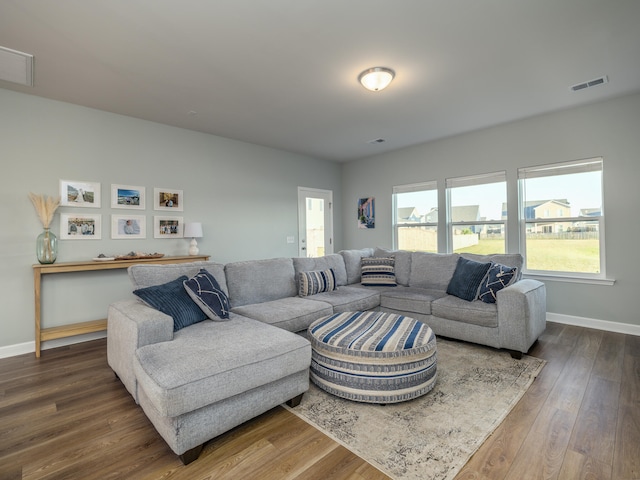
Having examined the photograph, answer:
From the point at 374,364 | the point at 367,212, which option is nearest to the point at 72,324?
the point at 374,364

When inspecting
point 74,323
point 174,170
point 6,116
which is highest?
point 6,116

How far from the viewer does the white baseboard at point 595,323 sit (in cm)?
350

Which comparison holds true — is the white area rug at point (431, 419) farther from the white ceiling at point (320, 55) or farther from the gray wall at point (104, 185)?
the gray wall at point (104, 185)

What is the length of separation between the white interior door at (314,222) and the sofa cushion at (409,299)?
2.38 metres

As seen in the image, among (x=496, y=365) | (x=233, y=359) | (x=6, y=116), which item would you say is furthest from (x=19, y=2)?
(x=496, y=365)

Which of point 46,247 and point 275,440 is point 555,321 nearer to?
point 275,440

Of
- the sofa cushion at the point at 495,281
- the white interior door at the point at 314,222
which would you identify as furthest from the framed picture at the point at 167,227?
the sofa cushion at the point at 495,281

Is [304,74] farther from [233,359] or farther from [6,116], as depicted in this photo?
[6,116]

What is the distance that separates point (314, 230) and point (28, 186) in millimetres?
4181

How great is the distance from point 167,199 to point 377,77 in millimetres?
3127

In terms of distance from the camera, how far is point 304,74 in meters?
2.93

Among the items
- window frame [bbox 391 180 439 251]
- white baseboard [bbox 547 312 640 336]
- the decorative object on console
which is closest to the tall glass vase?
the decorative object on console

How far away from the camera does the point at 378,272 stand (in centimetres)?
426

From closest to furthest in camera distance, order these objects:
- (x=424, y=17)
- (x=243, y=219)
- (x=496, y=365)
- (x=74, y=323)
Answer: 1. (x=424, y=17)
2. (x=496, y=365)
3. (x=74, y=323)
4. (x=243, y=219)
